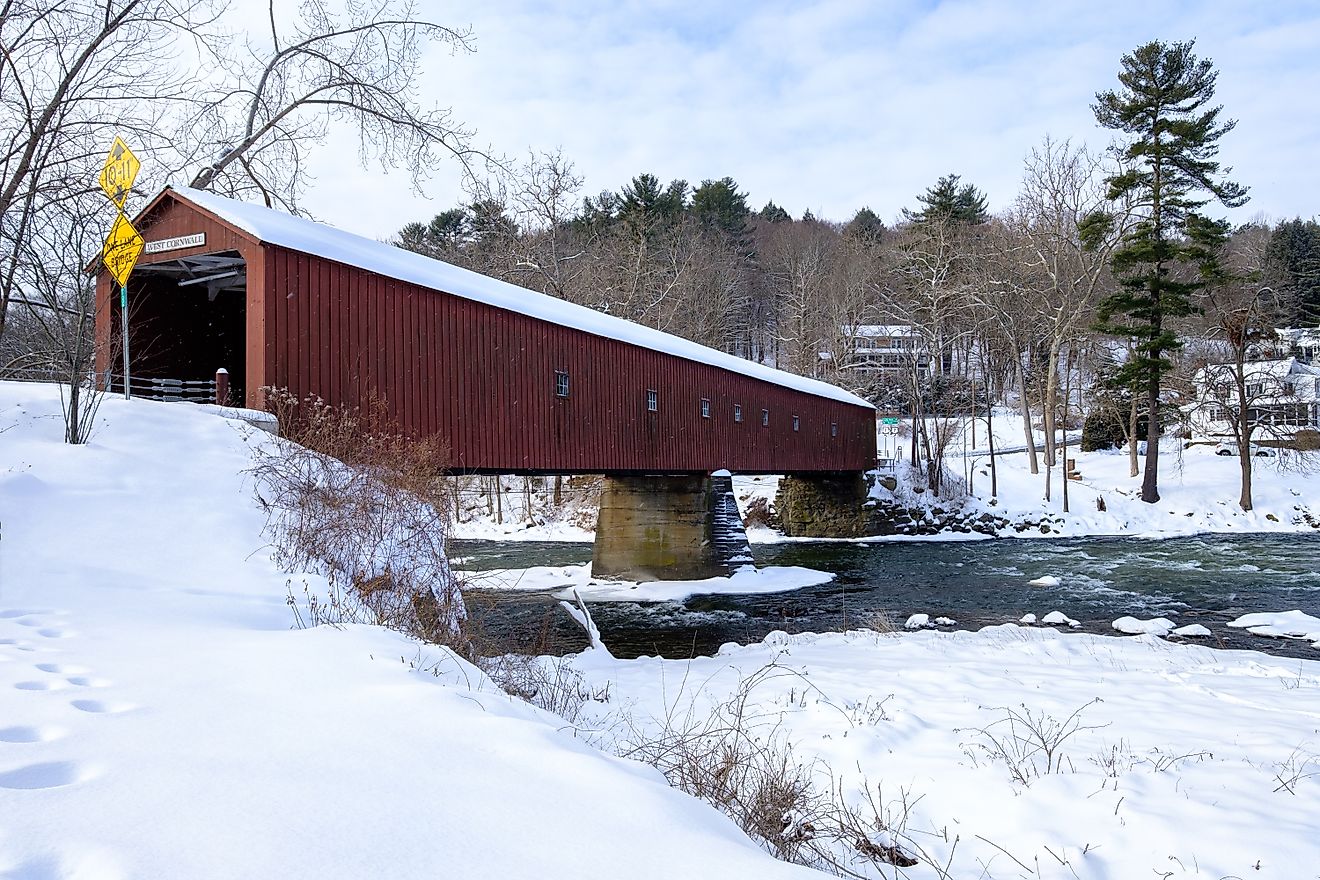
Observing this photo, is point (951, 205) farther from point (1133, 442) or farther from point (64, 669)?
point (64, 669)

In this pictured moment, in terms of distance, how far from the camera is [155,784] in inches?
83.3

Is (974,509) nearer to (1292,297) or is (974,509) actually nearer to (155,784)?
(1292,297)

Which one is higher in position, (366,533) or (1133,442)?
(1133,442)

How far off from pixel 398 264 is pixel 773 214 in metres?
49.3

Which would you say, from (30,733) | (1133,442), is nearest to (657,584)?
(30,733)

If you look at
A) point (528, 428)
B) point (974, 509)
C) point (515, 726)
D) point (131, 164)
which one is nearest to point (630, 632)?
point (528, 428)

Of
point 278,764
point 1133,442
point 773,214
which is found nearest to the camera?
point 278,764

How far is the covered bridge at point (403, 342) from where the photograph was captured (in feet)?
32.1

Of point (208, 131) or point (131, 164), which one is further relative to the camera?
point (208, 131)

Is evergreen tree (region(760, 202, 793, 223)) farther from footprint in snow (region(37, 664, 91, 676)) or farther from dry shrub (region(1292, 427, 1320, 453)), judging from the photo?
footprint in snow (region(37, 664, 91, 676))

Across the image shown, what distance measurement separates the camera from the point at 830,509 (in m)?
26.4

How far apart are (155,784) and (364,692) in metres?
1.05

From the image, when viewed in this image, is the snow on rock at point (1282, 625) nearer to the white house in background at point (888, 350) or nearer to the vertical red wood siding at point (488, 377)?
the vertical red wood siding at point (488, 377)

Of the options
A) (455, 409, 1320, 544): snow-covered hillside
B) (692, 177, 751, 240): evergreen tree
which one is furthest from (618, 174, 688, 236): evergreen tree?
(455, 409, 1320, 544): snow-covered hillside
